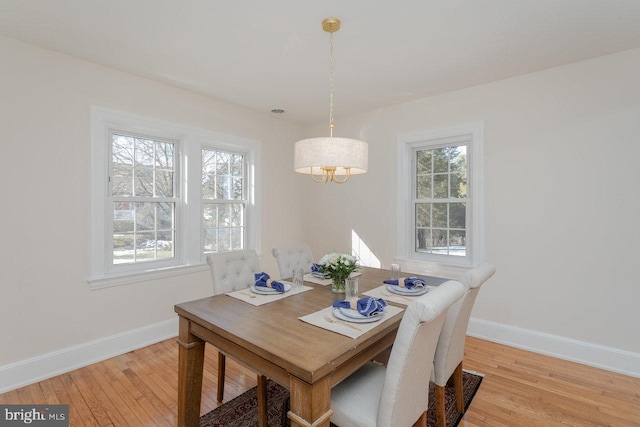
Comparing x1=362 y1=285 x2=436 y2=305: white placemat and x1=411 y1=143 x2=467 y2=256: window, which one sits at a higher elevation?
x1=411 y1=143 x2=467 y2=256: window

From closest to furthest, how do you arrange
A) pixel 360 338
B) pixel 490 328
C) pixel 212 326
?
pixel 360 338
pixel 212 326
pixel 490 328

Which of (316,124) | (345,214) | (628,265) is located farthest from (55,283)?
(628,265)

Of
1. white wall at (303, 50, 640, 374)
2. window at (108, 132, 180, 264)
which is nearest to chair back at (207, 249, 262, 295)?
window at (108, 132, 180, 264)

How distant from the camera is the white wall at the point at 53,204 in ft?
7.77

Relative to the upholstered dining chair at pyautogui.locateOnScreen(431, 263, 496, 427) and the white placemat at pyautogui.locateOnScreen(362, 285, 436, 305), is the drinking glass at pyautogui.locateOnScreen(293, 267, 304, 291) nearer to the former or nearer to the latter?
the white placemat at pyautogui.locateOnScreen(362, 285, 436, 305)

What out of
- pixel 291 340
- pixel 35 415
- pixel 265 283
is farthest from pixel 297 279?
pixel 35 415

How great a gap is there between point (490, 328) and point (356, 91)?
9.14 ft

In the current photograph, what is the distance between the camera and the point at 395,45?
96.0 inches

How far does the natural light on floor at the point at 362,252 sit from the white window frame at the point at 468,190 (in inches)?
14.2

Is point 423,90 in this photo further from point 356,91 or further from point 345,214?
point 345,214

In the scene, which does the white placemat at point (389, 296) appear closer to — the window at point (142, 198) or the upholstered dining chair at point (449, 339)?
the upholstered dining chair at point (449, 339)

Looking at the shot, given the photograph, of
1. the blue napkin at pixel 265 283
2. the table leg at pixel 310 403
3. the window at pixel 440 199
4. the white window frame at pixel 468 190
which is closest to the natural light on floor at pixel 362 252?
the white window frame at pixel 468 190

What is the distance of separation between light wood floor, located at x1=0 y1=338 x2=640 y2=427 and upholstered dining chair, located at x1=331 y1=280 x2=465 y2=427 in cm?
89

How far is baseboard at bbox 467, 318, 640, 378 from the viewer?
2576 mm
